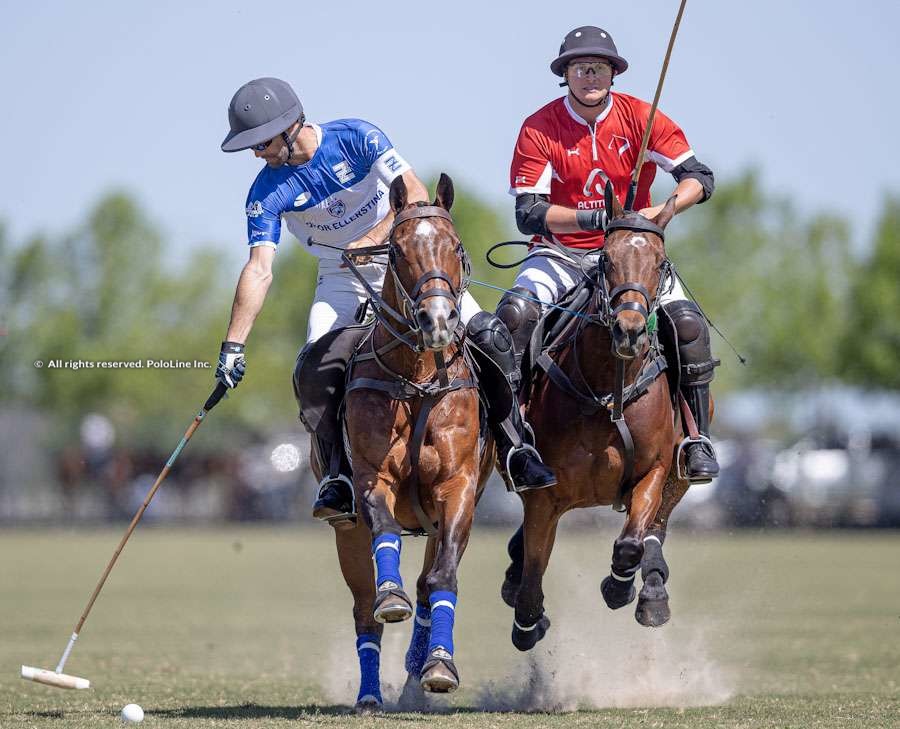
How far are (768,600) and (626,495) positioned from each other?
11.0 meters

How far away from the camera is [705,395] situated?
399 inches

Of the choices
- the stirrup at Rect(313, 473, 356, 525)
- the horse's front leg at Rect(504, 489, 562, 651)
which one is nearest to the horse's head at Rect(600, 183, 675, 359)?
the horse's front leg at Rect(504, 489, 562, 651)

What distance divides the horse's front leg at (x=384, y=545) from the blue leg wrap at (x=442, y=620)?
6.8 inches

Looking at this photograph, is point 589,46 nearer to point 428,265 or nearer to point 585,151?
point 585,151

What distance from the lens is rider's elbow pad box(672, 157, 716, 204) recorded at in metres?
10.1

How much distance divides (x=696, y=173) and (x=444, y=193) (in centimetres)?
228

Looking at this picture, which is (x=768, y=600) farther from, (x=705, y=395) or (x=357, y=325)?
(x=357, y=325)

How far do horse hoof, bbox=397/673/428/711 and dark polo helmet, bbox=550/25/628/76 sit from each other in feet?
13.8

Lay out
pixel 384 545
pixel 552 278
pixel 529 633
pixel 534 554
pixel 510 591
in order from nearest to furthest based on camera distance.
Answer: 1. pixel 384 545
2. pixel 534 554
3. pixel 529 633
4. pixel 552 278
5. pixel 510 591

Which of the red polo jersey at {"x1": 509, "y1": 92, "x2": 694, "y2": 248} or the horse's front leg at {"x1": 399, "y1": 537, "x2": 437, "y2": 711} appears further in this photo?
the red polo jersey at {"x1": 509, "y1": 92, "x2": 694, "y2": 248}

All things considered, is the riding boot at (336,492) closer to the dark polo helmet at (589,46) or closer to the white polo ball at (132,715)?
the white polo ball at (132,715)

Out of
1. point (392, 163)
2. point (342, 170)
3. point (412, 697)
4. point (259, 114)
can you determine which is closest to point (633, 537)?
point (412, 697)

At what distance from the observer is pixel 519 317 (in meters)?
9.97

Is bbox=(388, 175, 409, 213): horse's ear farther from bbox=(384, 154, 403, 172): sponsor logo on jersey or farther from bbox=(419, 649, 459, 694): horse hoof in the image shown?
bbox=(419, 649, 459, 694): horse hoof
